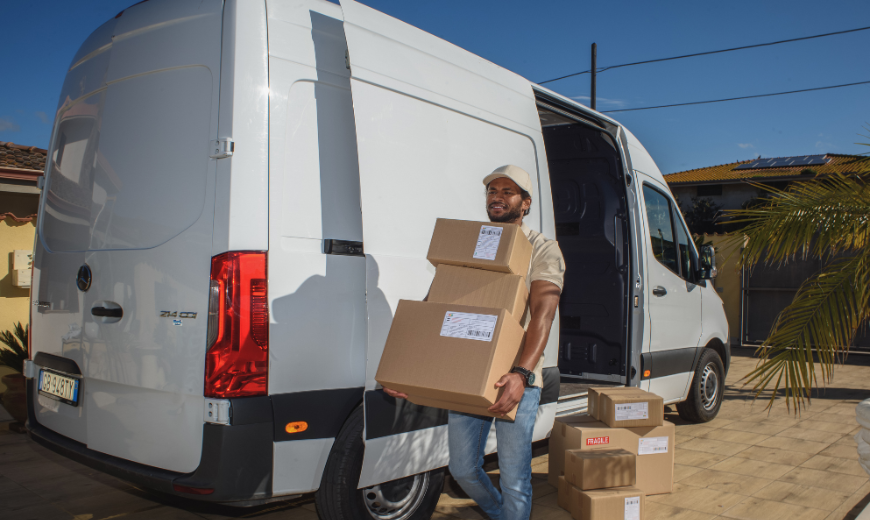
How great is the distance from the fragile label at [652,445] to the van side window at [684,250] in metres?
1.93

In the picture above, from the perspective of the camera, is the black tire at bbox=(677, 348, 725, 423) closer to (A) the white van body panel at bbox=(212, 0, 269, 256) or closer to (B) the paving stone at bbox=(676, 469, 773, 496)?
(B) the paving stone at bbox=(676, 469, 773, 496)

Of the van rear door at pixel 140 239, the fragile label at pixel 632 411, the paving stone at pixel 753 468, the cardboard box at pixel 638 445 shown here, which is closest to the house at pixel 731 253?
the fragile label at pixel 632 411

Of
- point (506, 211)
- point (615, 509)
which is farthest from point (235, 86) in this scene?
point (615, 509)

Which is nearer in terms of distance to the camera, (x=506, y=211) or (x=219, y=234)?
(x=219, y=234)

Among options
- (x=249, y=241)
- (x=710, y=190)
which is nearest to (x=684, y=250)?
(x=249, y=241)

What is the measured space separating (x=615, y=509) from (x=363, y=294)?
1749 mm

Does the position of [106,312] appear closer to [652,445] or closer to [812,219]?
[652,445]

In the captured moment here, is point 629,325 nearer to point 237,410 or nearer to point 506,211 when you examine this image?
point 506,211

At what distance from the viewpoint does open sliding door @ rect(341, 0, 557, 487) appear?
2.60 metres

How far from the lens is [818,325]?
320cm

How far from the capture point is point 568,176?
5.24 meters

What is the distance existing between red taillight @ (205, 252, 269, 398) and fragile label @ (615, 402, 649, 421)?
2186 mm

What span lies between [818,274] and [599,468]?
1.57 m

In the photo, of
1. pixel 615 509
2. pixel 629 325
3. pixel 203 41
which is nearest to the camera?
pixel 203 41
